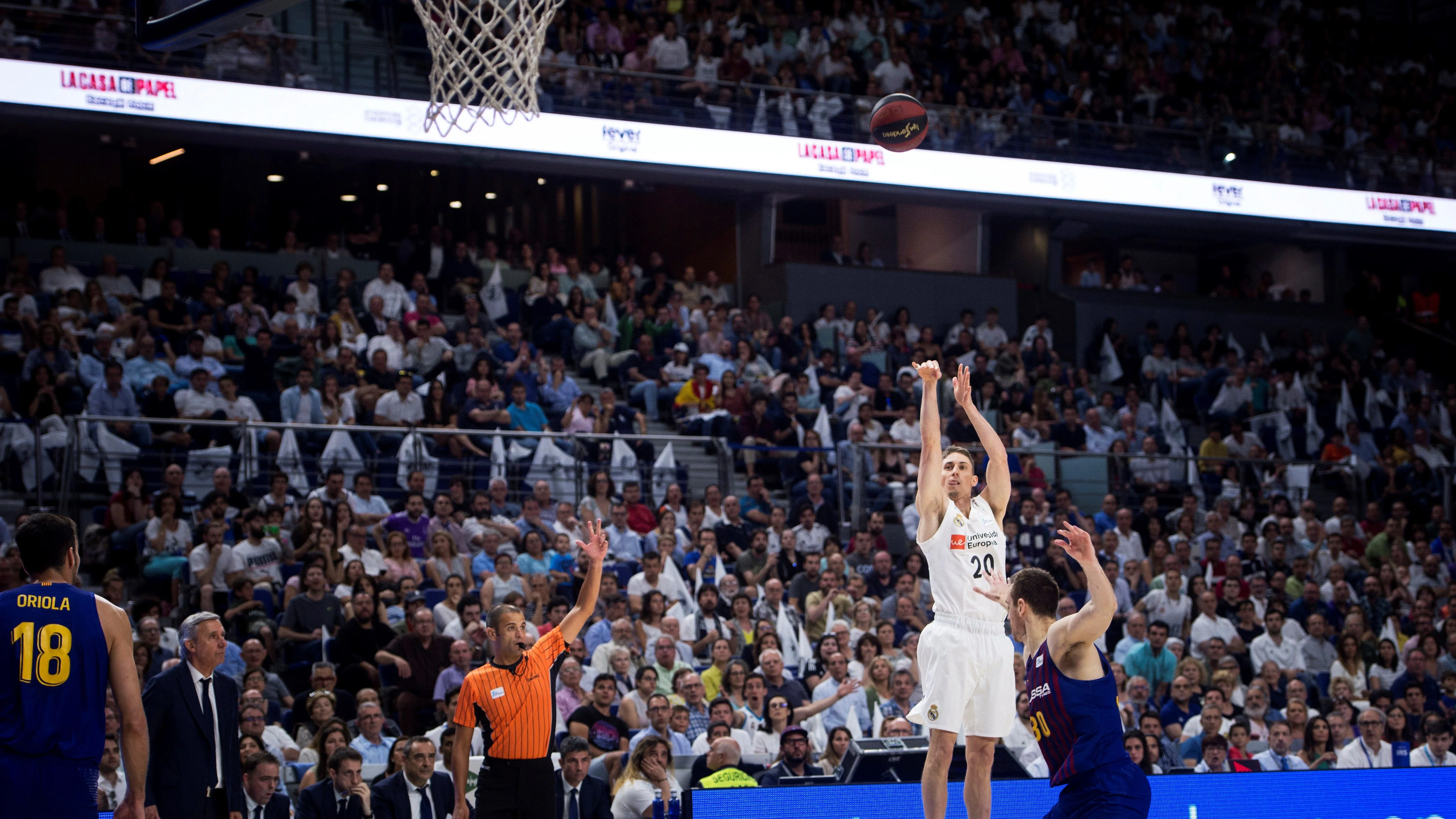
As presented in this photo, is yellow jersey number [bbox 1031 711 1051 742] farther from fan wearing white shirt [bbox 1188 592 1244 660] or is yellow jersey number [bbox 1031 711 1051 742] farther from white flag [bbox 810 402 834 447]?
white flag [bbox 810 402 834 447]

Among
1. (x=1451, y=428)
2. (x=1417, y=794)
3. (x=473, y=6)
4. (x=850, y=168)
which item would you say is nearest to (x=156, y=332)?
(x=473, y=6)

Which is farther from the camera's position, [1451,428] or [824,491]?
[1451,428]

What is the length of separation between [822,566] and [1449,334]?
16.7 m

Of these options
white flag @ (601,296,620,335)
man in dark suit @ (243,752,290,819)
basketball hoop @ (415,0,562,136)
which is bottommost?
man in dark suit @ (243,752,290,819)

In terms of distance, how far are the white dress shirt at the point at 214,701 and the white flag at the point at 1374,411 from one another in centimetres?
1826

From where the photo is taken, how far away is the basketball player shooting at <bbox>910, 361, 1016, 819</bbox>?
714cm

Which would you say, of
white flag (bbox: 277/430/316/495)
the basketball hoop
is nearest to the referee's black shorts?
the basketball hoop

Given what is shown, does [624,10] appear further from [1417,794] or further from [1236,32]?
[1417,794]

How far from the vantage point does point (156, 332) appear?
14953mm

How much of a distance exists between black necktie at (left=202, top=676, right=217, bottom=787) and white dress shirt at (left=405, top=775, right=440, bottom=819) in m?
2.11

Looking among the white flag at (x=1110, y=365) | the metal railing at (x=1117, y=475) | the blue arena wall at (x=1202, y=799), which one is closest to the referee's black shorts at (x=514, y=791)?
the blue arena wall at (x=1202, y=799)

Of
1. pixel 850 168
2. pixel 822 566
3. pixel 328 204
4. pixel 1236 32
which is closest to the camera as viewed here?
pixel 822 566

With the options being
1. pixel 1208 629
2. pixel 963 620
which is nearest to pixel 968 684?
pixel 963 620

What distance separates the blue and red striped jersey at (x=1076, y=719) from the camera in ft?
20.4
